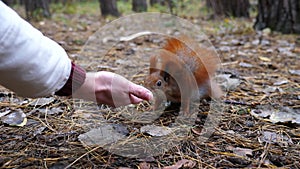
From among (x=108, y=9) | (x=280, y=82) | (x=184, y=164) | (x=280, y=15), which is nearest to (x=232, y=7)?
(x=280, y=15)

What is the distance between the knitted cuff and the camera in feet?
3.56

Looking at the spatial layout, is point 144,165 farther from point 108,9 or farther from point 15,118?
point 108,9

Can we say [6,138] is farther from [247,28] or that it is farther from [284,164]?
[247,28]

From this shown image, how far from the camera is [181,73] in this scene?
163 cm

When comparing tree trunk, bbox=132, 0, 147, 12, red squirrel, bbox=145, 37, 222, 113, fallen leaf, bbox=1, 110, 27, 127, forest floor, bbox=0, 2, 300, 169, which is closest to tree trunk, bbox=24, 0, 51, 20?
tree trunk, bbox=132, 0, 147, 12

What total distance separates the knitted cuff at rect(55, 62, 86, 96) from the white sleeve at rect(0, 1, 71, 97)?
6 cm

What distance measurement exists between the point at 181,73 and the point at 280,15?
2.59 m

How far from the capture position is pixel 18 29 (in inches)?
34.0

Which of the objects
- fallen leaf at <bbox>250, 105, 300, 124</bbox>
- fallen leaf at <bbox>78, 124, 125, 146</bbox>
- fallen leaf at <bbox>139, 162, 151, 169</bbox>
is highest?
fallen leaf at <bbox>78, 124, 125, 146</bbox>

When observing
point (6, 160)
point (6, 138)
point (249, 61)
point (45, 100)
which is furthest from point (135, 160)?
point (249, 61)

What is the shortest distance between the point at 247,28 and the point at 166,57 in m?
2.71

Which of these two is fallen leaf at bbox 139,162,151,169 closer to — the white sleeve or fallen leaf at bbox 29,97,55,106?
the white sleeve

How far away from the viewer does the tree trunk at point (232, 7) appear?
559 cm

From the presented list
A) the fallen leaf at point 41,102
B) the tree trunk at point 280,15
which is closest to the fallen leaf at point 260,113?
the fallen leaf at point 41,102
